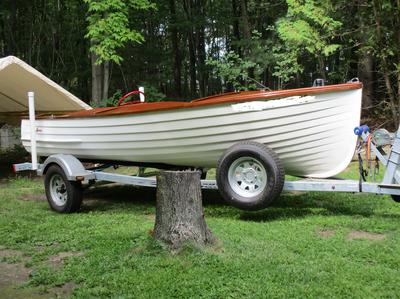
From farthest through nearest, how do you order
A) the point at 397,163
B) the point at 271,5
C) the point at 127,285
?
the point at 271,5, the point at 397,163, the point at 127,285

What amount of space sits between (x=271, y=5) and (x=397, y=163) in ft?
49.0

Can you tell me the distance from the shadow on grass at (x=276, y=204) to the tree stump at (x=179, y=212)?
5.59 feet

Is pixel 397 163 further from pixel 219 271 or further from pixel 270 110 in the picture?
pixel 219 271

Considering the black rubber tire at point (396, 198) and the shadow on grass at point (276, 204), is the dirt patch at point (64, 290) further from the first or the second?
the black rubber tire at point (396, 198)

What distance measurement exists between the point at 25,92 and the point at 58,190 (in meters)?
3.53

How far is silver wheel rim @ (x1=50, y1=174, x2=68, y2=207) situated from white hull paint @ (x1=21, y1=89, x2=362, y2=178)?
985 mm

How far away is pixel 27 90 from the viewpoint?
1015cm

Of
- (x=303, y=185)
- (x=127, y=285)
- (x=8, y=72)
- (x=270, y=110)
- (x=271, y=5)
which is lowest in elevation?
(x=127, y=285)

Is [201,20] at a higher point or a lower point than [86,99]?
higher

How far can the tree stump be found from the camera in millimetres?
4703

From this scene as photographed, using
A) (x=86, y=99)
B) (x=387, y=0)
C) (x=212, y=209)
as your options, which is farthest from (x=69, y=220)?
(x=86, y=99)

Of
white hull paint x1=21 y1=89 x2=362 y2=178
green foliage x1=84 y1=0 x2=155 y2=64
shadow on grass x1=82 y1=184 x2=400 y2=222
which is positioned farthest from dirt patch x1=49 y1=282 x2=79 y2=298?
green foliage x1=84 y1=0 x2=155 y2=64

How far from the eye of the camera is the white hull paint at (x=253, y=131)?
6113 millimetres

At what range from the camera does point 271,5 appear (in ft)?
64.1
